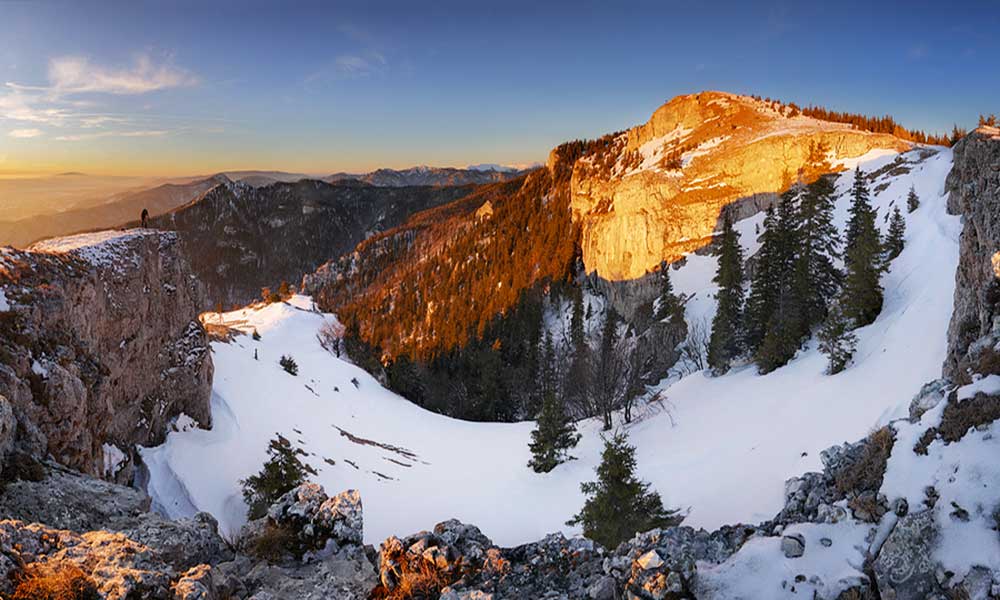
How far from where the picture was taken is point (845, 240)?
43.7 meters

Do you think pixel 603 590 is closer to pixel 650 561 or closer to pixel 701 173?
pixel 650 561

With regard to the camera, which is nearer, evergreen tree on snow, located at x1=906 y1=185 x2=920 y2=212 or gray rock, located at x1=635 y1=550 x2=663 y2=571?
gray rock, located at x1=635 y1=550 x2=663 y2=571

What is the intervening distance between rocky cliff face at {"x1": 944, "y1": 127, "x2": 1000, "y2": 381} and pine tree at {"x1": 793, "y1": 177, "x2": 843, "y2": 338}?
1998 cm

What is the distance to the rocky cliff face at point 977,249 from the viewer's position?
8.95m

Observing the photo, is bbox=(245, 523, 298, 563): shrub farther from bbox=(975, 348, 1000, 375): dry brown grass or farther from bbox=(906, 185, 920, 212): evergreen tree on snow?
bbox=(906, 185, 920, 212): evergreen tree on snow

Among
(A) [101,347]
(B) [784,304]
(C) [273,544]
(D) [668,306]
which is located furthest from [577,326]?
(C) [273,544]

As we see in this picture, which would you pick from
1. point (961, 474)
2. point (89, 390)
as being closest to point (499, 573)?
point (961, 474)

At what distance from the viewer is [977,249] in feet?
33.1

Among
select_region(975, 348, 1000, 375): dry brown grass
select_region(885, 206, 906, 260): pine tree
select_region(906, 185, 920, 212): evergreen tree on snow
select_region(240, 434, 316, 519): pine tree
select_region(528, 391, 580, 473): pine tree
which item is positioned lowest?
select_region(528, 391, 580, 473): pine tree

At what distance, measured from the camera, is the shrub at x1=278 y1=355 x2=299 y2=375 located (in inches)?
1380

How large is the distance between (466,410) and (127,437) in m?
44.4

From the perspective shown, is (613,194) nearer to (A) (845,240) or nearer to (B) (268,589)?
(A) (845,240)

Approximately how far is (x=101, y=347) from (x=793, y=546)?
52.5 feet

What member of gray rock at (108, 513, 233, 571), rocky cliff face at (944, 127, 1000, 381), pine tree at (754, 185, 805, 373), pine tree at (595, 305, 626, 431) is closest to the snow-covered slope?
pine tree at (754, 185, 805, 373)
